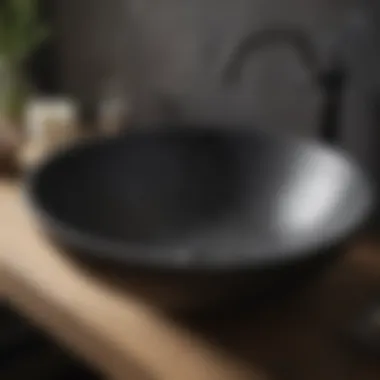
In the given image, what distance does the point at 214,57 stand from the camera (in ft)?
5.27


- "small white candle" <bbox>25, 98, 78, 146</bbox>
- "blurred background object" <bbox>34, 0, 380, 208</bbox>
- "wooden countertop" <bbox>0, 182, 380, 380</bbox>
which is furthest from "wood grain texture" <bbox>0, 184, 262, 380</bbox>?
"blurred background object" <bbox>34, 0, 380, 208</bbox>

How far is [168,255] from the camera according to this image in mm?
995

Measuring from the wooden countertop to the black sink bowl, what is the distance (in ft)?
0.27

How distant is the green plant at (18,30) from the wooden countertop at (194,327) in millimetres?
686

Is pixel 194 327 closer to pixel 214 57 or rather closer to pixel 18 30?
pixel 214 57

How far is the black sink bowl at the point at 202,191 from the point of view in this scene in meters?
1.18

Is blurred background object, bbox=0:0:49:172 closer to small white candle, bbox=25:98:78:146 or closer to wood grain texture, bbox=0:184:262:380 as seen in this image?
small white candle, bbox=25:98:78:146

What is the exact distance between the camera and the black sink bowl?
1.18 meters

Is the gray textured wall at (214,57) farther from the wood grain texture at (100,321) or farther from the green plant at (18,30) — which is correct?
the wood grain texture at (100,321)

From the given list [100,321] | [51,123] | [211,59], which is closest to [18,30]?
[51,123]

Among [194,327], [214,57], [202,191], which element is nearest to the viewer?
[194,327]

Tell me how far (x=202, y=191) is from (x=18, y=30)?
73cm

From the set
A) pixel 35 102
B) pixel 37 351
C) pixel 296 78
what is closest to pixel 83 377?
pixel 37 351

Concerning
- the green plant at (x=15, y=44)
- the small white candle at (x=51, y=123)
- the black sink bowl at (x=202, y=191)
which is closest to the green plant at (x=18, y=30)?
the green plant at (x=15, y=44)
